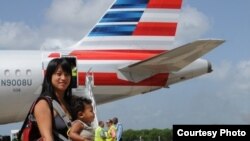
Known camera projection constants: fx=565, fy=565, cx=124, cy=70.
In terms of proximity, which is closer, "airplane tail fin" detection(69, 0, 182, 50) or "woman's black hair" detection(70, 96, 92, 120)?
"woman's black hair" detection(70, 96, 92, 120)

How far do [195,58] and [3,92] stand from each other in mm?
5448

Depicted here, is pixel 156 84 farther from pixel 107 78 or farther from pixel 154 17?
pixel 154 17

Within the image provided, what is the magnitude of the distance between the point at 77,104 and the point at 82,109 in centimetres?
7

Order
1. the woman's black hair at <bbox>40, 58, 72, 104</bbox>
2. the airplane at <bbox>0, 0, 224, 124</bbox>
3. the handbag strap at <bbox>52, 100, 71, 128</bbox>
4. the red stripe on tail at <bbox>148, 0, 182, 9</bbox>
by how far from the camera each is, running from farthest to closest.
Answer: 1. the red stripe on tail at <bbox>148, 0, 182, 9</bbox>
2. the airplane at <bbox>0, 0, 224, 124</bbox>
3. the woman's black hair at <bbox>40, 58, 72, 104</bbox>
4. the handbag strap at <bbox>52, 100, 71, 128</bbox>

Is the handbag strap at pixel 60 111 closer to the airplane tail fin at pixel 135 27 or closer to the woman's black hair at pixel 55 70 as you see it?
the woman's black hair at pixel 55 70

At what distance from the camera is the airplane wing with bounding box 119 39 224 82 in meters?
14.4

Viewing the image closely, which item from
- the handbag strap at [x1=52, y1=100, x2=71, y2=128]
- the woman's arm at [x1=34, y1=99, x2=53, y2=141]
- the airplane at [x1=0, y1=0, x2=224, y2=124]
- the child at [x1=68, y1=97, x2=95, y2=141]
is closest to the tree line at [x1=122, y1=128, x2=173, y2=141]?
the airplane at [x1=0, y1=0, x2=224, y2=124]

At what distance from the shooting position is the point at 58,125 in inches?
146

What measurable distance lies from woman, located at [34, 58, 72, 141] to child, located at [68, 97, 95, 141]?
0.20ft

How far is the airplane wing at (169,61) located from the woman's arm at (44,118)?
10416 millimetres

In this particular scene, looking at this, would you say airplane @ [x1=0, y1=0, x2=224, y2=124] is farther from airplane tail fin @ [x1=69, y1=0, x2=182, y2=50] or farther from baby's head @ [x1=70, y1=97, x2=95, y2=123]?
baby's head @ [x1=70, y1=97, x2=95, y2=123]

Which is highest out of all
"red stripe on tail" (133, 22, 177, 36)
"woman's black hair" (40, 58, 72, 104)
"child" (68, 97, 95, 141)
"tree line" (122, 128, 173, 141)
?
"red stripe on tail" (133, 22, 177, 36)

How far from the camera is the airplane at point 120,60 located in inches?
627

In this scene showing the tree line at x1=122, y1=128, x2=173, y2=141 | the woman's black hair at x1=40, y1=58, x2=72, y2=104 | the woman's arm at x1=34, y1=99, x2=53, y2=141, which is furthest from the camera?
the tree line at x1=122, y1=128, x2=173, y2=141
